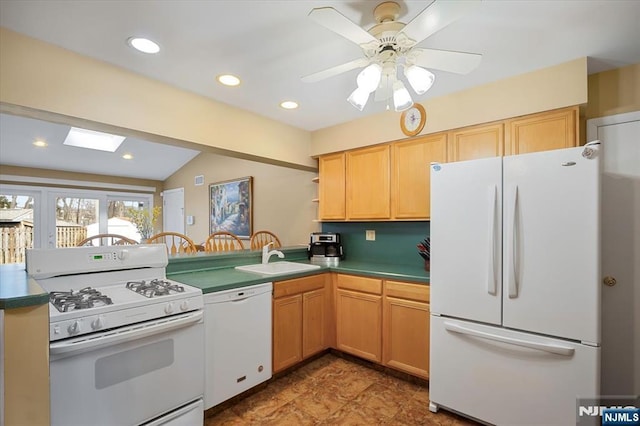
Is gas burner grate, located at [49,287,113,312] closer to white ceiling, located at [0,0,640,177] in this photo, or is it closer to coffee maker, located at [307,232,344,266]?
white ceiling, located at [0,0,640,177]

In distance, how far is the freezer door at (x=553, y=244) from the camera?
158cm

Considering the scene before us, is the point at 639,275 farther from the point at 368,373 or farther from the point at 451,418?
the point at 368,373

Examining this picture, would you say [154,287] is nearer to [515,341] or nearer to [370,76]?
[370,76]

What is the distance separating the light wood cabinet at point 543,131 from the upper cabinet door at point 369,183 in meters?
1.05

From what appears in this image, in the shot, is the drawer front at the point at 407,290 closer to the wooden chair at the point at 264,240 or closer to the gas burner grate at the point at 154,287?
the gas burner grate at the point at 154,287

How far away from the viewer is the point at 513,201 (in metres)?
1.78

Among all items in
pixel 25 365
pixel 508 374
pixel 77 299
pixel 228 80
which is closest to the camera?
pixel 25 365

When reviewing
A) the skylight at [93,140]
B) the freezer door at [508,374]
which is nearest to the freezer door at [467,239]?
the freezer door at [508,374]

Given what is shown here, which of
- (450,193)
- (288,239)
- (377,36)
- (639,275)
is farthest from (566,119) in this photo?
(288,239)

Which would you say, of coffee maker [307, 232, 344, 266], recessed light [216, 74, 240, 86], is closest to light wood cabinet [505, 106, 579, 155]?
coffee maker [307, 232, 344, 266]

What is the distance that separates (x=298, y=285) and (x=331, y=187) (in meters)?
1.26

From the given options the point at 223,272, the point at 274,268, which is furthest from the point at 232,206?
the point at 223,272

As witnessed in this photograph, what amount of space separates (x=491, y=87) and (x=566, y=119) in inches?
21.9

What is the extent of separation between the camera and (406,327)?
2.44 meters
